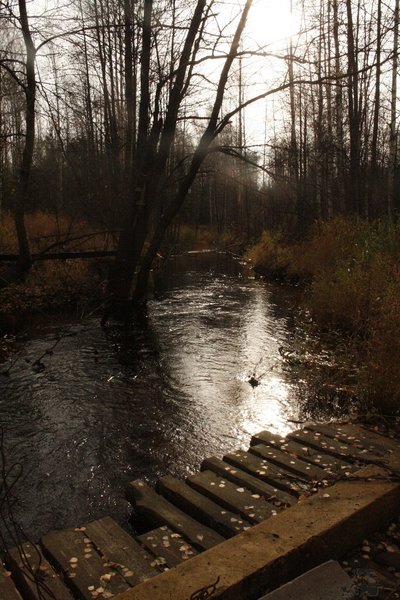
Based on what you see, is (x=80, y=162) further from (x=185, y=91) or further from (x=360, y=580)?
(x=360, y=580)

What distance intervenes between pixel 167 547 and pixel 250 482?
36.7 inches

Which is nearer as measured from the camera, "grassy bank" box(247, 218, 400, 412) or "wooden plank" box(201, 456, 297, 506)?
"wooden plank" box(201, 456, 297, 506)

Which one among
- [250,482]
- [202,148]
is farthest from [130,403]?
[202,148]

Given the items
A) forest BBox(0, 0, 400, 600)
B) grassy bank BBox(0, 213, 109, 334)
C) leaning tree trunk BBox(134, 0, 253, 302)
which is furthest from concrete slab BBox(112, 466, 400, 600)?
leaning tree trunk BBox(134, 0, 253, 302)

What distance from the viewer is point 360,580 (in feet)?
9.70

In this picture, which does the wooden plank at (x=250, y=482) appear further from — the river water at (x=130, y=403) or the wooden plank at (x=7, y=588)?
the wooden plank at (x=7, y=588)

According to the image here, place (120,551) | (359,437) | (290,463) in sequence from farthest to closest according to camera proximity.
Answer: (359,437) → (290,463) → (120,551)

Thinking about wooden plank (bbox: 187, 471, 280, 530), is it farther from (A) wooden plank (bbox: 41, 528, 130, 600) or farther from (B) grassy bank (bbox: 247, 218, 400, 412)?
(B) grassy bank (bbox: 247, 218, 400, 412)

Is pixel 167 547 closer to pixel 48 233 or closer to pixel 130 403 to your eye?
pixel 130 403

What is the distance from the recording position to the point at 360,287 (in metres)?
9.51

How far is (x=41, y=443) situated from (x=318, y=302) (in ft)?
21.2

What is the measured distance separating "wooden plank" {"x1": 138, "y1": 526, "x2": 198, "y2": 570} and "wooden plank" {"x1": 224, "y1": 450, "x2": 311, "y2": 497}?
89 cm

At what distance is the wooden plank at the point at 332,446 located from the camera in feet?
13.7

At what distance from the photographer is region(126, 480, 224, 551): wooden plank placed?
10.8 feet
